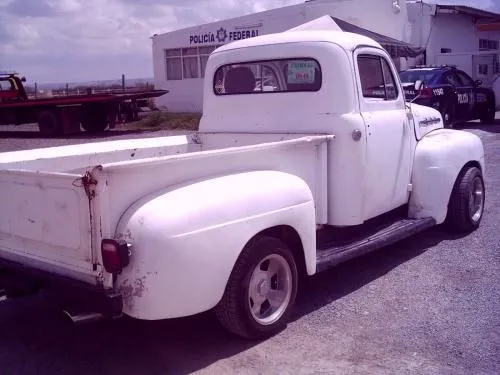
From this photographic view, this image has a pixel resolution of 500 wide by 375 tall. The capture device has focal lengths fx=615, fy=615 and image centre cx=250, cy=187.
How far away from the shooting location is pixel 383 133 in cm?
530

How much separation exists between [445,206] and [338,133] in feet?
5.63

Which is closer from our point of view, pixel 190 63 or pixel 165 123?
pixel 165 123

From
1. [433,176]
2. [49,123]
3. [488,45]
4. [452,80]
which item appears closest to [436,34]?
[488,45]

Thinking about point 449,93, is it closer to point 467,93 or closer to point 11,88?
point 467,93

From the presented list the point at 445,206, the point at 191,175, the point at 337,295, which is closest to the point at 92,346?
the point at 191,175

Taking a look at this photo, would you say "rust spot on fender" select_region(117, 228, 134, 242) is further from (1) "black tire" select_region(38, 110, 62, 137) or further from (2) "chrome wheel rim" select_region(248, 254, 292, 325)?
(1) "black tire" select_region(38, 110, 62, 137)

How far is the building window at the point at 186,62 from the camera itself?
2681 centimetres

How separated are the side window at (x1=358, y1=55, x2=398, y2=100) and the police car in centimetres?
915

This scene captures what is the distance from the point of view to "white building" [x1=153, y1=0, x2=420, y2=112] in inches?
888

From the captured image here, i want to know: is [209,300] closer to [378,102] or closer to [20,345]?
[20,345]

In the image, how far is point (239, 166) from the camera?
4117mm

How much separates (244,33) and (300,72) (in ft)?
66.7

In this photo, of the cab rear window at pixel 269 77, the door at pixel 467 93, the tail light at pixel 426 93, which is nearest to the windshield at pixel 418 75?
Result: the tail light at pixel 426 93

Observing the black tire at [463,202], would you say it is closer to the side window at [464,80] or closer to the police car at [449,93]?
the police car at [449,93]
